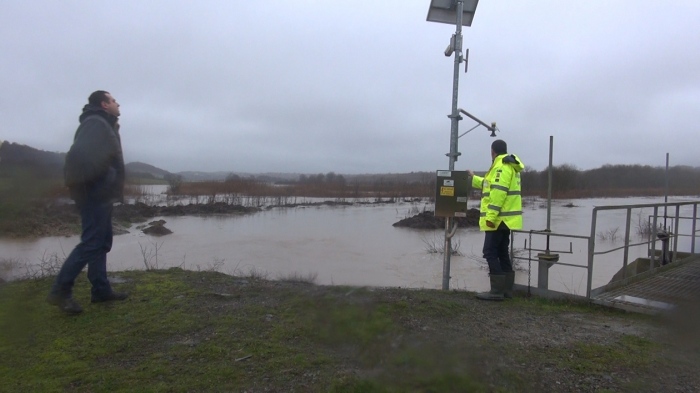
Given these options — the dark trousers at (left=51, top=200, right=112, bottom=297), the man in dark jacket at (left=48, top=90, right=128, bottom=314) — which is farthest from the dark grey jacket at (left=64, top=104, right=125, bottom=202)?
the dark trousers at (left=51, top=200, right=112, bottom=297)

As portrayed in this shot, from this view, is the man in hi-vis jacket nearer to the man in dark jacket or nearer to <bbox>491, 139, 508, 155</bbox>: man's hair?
<bbox>491, 139, 508, 155</bbox>: man's hair

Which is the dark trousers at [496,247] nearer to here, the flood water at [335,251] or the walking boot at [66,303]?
the flood water at [335,251]

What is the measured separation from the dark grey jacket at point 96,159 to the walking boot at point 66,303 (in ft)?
2.77

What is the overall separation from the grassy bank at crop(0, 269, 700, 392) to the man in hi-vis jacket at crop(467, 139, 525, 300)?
2.50ft

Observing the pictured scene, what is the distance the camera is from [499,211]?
17.5 ft

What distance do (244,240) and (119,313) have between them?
17429 mm

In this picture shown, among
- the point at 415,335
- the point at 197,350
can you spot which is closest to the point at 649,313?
the point at 415,335

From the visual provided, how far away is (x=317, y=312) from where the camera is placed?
4.20m

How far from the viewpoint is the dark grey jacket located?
12.3 feet

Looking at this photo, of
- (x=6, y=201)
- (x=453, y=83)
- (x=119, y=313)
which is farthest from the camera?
(x=453, y=83)

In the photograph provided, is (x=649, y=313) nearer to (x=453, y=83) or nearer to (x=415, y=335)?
(x=415, y=335)

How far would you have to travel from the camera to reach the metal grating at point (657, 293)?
5.04 metres

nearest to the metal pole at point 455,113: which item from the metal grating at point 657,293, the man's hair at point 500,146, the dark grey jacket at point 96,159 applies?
the man's hair at point 500,146

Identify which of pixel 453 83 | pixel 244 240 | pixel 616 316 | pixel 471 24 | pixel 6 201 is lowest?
pixel 244 240
